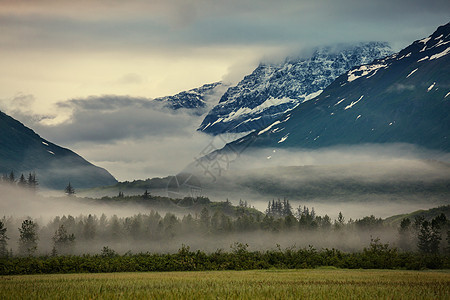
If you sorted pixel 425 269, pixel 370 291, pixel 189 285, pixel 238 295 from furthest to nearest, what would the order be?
1. pixel 425 269
2. pixel 189 285
3. pixel 370 291
4. pixel 238 295

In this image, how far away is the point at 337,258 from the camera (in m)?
104

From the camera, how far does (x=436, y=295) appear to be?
43.2 meters

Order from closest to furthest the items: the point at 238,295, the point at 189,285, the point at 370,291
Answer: the point at 238,295 → the point at 370,291 → the point at 189,285

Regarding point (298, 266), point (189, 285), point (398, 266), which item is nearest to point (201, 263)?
point (298, 266)

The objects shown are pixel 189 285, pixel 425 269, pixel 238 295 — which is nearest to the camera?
pixel 238 295

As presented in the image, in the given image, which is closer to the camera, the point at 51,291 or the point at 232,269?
the point at 51,291

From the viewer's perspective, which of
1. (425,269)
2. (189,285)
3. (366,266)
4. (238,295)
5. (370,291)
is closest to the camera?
(238,295)

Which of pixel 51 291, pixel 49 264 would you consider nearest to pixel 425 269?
pixel 49 264

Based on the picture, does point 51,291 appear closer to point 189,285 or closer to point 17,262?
point 189,285

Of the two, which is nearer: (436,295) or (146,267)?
(436,295)

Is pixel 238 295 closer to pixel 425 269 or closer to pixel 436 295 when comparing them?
pixel 436 295

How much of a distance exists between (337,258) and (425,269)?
636 inches

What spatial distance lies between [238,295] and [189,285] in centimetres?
1180

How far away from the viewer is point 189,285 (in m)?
52.2
